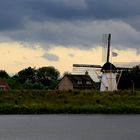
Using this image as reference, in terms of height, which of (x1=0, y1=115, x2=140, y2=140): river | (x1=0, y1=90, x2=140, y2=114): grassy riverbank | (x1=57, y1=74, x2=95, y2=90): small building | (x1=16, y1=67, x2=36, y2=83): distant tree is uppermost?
(x1=16, y1=67, x2=36, y2=83): distant tree

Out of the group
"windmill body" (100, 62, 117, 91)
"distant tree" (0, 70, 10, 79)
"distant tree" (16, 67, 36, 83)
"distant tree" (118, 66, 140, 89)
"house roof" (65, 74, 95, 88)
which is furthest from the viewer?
"distant tree" (0, 70, 10, 79)

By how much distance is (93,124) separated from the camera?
45.3 m

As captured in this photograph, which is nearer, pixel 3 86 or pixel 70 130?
pixel 70 130

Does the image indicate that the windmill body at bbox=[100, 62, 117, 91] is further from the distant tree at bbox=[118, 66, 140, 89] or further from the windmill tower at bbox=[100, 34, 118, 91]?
the distant tree at bbox=[118, 66, 140, 89]

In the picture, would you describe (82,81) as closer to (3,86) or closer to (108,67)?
(3,86)

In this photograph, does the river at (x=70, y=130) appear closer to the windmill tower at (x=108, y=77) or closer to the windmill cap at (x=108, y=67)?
the windmill tower at (x=108, y=77)

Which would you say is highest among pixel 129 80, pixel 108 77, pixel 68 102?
pixel 129 80

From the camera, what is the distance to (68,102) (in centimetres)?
6875

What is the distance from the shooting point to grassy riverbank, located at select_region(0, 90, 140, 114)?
6378cm

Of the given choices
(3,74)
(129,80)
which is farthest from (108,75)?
(3,74)

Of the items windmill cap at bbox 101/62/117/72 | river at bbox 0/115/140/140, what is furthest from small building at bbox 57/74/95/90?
river at bbox 0/115/140/140

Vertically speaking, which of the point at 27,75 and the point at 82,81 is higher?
the point at 27,75

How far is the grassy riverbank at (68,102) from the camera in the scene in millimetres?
63781

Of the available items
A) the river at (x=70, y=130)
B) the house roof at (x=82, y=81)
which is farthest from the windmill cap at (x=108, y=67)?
the river at (x=70, y=130)
